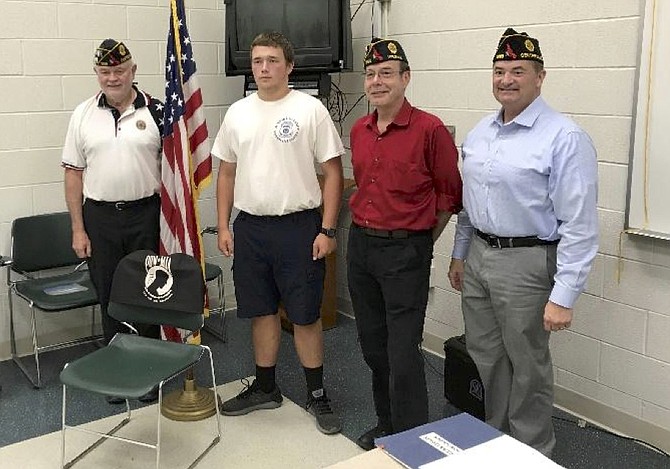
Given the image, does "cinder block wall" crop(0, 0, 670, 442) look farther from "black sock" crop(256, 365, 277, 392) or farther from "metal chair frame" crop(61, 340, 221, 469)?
"metal chair frame" crop(61, 340, 221, 469)

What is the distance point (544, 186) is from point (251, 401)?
1780 millimetres

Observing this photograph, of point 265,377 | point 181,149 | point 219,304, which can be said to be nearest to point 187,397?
point 265,377

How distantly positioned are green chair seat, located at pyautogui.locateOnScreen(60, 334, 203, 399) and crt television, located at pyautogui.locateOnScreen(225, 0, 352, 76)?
6.16ft

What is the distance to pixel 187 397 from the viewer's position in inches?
134

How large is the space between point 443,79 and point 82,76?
6.66ft

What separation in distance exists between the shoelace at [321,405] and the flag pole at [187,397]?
447 millimetres

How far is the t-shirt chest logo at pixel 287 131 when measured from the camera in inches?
119

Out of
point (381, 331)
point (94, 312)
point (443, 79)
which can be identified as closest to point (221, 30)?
point (443, 79)

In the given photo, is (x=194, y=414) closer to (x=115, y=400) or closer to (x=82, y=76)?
(x=115, y=400)

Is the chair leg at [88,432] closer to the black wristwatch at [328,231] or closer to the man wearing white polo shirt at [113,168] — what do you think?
the man wearing white polo shirt at [113,168]

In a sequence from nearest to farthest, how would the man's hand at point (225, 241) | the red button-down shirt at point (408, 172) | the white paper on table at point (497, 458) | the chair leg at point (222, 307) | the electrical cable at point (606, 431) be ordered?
the white paper on table at point (497, 458)
the red button-down shirt at point (408, 172)
the electrical cable at point (606, 431)
the man's hand at point (225, 241)
the chair leg at point (222, 307)

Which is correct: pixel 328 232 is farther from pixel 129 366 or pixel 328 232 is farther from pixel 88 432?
pixel 88 432

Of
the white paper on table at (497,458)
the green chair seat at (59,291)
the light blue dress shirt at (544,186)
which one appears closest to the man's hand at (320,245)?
the light blue dress shirt at (544,186)

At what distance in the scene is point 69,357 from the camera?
163 inches
